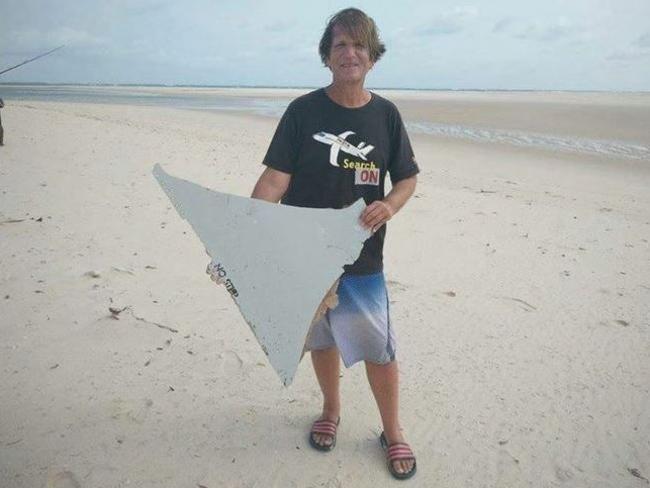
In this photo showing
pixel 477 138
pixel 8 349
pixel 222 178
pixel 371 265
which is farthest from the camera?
pixel 477 138

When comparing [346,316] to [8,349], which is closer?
[346,316]

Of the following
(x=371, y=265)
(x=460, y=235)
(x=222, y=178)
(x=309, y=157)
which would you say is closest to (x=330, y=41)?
(x=309, y=157)

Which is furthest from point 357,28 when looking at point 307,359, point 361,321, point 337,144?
point 307,359

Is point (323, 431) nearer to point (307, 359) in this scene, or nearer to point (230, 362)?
point (307, 359)

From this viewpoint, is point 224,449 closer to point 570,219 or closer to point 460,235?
point 460,235

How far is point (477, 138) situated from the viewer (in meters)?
14.9

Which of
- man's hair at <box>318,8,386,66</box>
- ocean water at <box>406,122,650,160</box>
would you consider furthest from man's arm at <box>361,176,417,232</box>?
ocean water at <box>406,122,650,160</box>

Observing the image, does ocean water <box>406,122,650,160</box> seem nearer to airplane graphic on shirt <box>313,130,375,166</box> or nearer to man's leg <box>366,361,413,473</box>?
man's leg <box>366,361,413,473</box>

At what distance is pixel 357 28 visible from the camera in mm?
1770

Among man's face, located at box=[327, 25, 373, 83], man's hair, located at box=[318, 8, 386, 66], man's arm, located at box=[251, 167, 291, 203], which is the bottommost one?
man's arm, located at box=[251, 167, 291, 203]

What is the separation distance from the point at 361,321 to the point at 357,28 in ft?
4.00

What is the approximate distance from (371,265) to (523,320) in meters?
2.06

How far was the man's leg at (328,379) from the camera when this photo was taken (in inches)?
84.7

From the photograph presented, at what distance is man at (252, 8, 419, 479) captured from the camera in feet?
5.83
